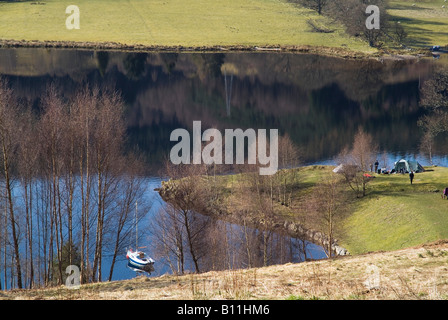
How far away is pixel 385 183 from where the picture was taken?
174 feet

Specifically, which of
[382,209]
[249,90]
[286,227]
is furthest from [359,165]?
[249,90]

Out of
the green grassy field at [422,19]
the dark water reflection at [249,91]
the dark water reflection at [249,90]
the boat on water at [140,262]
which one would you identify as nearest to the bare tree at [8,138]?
the boat on water at [140,262]

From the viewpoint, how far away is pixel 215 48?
434 feet

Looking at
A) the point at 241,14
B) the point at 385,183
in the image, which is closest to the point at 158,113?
the point at 385,183

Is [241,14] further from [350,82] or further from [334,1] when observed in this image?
[350,82]

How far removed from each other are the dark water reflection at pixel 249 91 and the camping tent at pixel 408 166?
343 inches

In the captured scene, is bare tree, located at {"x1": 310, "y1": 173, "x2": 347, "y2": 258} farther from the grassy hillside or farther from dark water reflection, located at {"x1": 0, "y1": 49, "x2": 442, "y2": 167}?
dark water reflection, located at {"x1": 0, "y1": 49, "x2": 442, "y2": 167}

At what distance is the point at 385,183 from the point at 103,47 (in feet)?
294

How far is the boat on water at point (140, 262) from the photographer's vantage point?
133 ft

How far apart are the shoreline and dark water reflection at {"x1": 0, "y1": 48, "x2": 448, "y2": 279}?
3558mm

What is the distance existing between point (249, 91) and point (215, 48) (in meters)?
31.2

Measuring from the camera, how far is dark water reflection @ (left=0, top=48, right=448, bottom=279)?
7875 cm

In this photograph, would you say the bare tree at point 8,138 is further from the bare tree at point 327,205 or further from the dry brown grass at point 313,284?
the bare tree at point 327,205

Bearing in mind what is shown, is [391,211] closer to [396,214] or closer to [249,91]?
[396,214]
